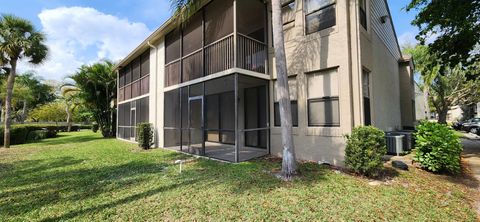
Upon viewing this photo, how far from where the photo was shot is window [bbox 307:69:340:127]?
699cm

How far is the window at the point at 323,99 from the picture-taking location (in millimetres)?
6993

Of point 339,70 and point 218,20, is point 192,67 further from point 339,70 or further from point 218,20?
point 339,70

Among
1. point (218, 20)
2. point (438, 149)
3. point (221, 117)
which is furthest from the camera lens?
point (221, 117)

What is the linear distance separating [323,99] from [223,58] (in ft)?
12.8

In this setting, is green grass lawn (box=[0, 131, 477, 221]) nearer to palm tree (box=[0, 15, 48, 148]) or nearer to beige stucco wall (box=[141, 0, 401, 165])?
beige stucco wall (box=[141, 0, 401, 165])

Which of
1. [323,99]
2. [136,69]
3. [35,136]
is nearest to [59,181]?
[323,99]

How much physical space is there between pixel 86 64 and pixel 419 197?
23.8 metres

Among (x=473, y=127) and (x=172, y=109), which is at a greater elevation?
(x=172, y=109)

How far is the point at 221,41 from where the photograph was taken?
8453 mm

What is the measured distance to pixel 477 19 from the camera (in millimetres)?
9203

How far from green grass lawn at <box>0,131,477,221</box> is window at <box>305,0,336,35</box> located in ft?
15.5

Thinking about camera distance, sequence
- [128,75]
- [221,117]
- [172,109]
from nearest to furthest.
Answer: [172,109] < [221,117] < [128,75]

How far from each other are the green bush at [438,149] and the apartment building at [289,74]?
1647 mm

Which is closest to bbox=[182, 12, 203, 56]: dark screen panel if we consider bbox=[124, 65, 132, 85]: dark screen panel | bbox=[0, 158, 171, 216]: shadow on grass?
bbox=[0, 158, 171, 216]: shadow on grass
